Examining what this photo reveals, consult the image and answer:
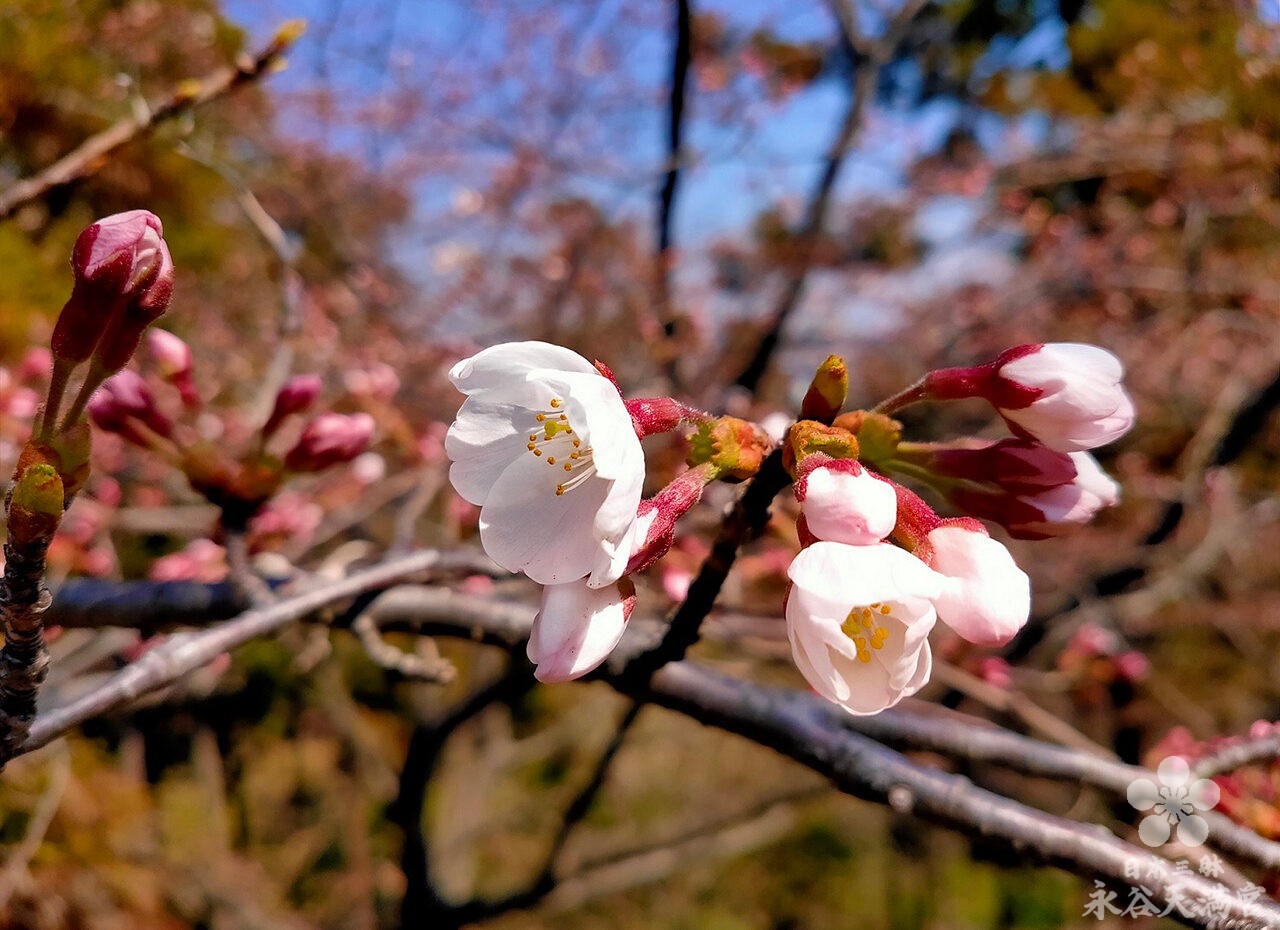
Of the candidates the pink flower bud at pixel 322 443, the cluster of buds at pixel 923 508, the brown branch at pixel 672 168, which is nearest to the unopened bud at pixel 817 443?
the cluster of buds at pixel 923 508

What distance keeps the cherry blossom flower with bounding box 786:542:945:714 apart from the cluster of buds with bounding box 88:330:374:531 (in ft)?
2.65

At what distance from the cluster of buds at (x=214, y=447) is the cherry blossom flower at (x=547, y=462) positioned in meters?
0.48

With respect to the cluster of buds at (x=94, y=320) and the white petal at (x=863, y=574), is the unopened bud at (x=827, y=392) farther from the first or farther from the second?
the cluster of buds at (x=94, y=320)

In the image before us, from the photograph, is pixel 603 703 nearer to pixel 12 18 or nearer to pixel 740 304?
pixel 740 304

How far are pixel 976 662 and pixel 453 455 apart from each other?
201 centimetres

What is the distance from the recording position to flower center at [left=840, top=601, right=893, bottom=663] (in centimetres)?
68

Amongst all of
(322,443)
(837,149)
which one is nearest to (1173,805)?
(322,443)

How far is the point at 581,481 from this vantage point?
2.48 ft

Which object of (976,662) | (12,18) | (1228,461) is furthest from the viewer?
(1228,461)

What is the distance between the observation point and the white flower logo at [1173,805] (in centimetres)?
84

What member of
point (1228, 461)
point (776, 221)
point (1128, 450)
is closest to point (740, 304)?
point (776, 221)

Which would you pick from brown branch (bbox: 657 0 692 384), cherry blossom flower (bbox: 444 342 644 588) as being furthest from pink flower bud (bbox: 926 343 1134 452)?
brown branch (bbox: 657 0 692 384)

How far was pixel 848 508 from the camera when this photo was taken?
588mm

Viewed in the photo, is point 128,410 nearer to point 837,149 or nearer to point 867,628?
point 867,628
